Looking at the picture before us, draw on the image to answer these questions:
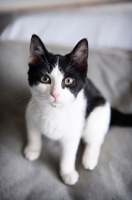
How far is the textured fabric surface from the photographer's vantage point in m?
0.97

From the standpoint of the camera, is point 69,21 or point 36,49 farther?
point 69,21

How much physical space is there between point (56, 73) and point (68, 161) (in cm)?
42

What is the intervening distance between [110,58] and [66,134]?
79cm

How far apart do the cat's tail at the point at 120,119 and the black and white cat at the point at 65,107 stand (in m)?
0.06

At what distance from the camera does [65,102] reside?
33.9 inches

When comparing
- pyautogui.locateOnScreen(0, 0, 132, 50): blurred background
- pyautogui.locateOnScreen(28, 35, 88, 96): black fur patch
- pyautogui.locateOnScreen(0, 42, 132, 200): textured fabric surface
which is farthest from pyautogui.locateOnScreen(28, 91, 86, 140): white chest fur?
pyautogui.locateOnScreen(0, 0, 132, 50): blurred background

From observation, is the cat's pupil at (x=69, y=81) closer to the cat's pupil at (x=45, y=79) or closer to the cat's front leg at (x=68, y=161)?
the cat's pupil at (x=45, y=79)

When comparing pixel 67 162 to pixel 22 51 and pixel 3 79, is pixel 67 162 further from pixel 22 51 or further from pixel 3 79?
pixel 22 51

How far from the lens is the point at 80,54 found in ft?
2.88

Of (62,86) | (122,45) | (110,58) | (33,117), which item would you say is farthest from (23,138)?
(122,45)

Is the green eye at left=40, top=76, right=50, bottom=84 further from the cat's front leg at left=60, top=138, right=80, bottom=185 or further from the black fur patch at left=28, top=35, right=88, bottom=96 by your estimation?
the cat's front leg at left=60, top=138, right=80, bottom=185

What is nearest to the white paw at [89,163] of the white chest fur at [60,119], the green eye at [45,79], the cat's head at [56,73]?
the white chest fur at [60,119]

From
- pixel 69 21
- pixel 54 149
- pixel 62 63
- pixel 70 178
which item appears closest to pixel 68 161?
pixel 70 178

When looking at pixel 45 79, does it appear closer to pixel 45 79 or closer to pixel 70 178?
pixel 45 79
